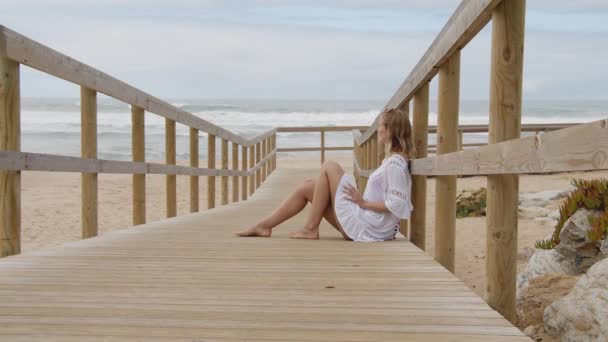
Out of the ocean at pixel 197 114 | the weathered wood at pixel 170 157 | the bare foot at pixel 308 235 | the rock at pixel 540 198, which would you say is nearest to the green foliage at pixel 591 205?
the bare foot at pixel 308 235

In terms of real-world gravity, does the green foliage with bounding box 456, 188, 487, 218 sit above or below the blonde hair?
below

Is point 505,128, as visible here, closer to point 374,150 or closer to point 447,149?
point 447,149

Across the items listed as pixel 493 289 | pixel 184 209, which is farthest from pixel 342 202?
pixel 184 209

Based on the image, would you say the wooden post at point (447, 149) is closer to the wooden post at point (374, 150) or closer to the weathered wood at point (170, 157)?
the weathered wood at point (170, 157)

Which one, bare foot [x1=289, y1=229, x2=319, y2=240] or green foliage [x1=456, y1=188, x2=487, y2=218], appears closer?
bare foot [x1=289, y1=229, x2=319, y2=240]

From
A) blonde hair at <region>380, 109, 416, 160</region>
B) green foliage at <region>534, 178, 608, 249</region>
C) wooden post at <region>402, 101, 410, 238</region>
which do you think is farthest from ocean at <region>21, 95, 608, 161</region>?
blonde hair at <region>380, 109, 416, 160</region>

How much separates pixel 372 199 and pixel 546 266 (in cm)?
156

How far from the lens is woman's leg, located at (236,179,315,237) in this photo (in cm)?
482

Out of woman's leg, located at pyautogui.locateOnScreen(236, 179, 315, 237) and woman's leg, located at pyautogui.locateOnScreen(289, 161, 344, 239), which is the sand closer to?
woman's leg, located at pyautogui.locateOnScreen(236, 179, 315, 237)

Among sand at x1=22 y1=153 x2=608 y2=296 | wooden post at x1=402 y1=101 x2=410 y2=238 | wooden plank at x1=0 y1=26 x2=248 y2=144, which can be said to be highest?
wooden plank at x1=0 y1=26 x2=248 y2=144

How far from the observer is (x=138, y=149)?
5281 millimetres

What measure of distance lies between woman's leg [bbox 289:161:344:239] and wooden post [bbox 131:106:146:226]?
4.49 ft

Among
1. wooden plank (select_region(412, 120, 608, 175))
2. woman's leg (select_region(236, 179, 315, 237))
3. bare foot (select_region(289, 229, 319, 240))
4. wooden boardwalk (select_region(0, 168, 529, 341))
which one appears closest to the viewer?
wooden plank (select_region(412, 120, 608, 175))

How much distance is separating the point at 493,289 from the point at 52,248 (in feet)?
8.30
